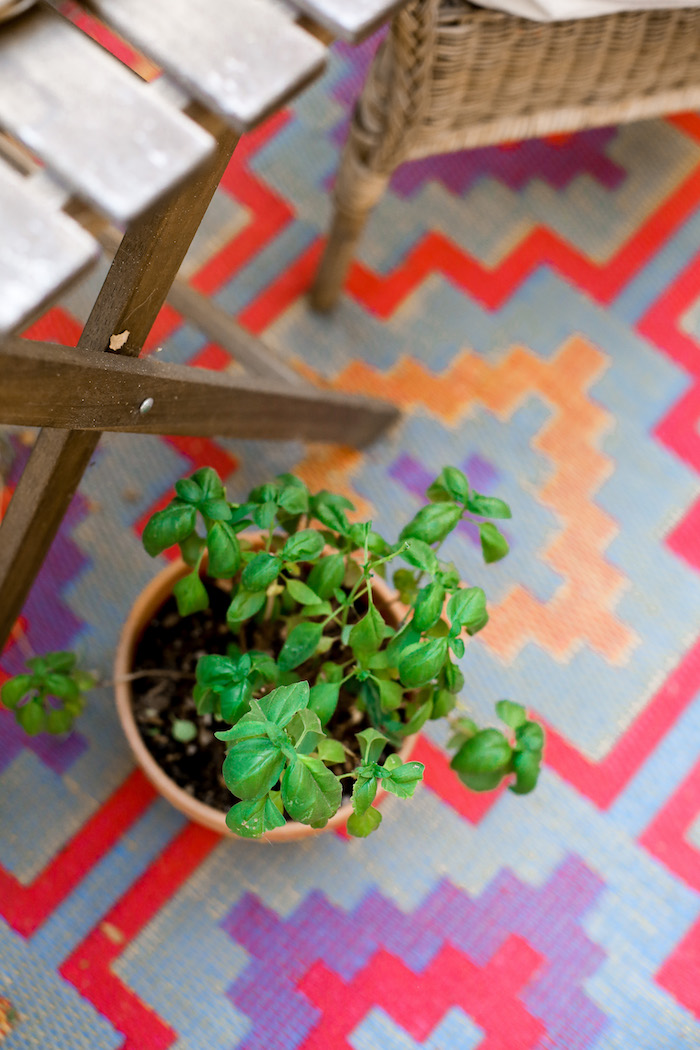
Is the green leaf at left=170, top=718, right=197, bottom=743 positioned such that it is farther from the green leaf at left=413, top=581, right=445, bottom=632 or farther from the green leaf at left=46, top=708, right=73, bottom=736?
the green leaf at left=413, top=581, right=445, bottom=632

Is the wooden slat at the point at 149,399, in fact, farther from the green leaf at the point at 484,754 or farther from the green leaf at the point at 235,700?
the green leaf at the point at 484,754

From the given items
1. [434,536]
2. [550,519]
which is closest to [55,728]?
[434,536]

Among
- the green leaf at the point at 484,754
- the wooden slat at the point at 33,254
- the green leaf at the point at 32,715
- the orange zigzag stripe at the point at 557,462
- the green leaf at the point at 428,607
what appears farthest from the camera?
the orange zigzag stripe at the point at 557,462

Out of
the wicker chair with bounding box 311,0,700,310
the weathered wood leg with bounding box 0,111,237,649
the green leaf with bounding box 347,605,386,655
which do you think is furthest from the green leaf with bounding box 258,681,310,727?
the wicker chair with bounding box 311,0,700,310

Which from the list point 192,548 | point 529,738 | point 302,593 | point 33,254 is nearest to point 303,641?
point 302,593

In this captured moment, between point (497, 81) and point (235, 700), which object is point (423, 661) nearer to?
point (235, 700)

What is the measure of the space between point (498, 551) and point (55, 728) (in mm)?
572

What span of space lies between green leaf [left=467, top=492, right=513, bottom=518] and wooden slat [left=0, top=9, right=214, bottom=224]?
1.48ft

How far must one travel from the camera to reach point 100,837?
1.37 m

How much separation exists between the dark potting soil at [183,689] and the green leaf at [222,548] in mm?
332

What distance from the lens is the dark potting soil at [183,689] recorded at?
4.15ft

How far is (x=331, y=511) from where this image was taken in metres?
1.00

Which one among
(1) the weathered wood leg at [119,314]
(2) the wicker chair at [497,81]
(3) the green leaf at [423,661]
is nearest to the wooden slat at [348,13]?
(1) the weathered wood leg at [119,314]

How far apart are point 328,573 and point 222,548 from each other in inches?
4.4
